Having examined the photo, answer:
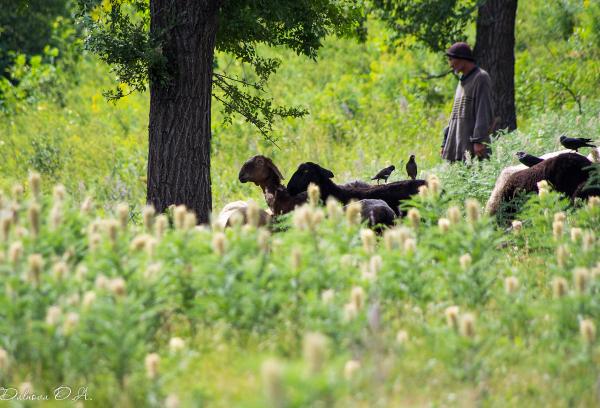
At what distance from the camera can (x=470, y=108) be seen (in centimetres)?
1161

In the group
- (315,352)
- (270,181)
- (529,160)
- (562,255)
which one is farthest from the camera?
(270,181)

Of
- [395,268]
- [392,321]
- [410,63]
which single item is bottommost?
[392,321]

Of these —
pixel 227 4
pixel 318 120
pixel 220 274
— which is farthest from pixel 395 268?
pixel 318 120

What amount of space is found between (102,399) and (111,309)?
506 millimetres

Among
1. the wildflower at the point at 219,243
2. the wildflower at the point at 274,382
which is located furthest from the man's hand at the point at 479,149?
the wildflower at the point at 274,382

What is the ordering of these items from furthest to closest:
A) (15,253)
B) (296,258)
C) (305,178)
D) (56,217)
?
(305,178) < (56,217) < (296,258) < (15,253)

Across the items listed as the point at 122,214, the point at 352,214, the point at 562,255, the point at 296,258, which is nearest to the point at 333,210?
the point at 352,214

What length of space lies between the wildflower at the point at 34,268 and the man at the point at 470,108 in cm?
800

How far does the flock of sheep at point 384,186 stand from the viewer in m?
8.06

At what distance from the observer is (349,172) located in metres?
14.1

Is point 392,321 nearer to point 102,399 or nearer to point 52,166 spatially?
point 102,399

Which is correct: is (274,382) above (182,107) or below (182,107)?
below

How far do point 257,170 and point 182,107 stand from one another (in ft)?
3.52

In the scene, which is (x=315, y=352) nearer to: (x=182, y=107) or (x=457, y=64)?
(x=182, y=107)
